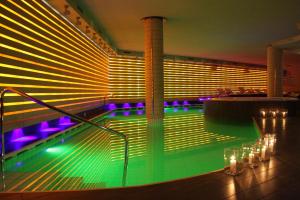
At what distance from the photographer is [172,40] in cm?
1425

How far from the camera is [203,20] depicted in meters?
10.5

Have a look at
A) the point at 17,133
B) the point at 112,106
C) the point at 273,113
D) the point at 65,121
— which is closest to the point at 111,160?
the point at 17,133

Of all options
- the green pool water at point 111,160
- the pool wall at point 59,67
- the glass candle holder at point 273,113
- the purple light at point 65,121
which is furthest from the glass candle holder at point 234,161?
Result: the glass candle holder at point 273,113

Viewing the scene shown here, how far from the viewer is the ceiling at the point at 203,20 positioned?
338 inches

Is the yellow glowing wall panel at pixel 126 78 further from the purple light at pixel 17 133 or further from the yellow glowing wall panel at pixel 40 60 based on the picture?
the purple light at pixel 17 133

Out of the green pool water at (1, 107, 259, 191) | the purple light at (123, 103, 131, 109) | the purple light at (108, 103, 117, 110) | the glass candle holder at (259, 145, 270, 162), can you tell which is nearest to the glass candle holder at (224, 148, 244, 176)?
the glass candle holder at (259, 145, 270, 162)

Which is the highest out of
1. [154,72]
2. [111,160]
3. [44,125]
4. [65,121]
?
[154,72]

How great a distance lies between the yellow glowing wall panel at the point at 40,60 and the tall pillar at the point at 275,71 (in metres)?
9.94

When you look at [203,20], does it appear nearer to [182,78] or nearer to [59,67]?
[59,67]

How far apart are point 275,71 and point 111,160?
44.0 ft

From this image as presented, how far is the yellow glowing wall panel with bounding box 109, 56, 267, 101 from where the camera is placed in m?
18.1

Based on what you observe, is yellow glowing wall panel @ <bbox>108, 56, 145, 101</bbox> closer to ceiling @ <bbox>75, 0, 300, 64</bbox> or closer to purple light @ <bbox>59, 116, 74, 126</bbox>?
ceiling @ <bbox>75, 0, 300, 64</bbox>

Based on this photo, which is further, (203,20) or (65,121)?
(203,20)

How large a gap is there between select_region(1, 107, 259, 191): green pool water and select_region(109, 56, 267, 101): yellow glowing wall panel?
10.7m
